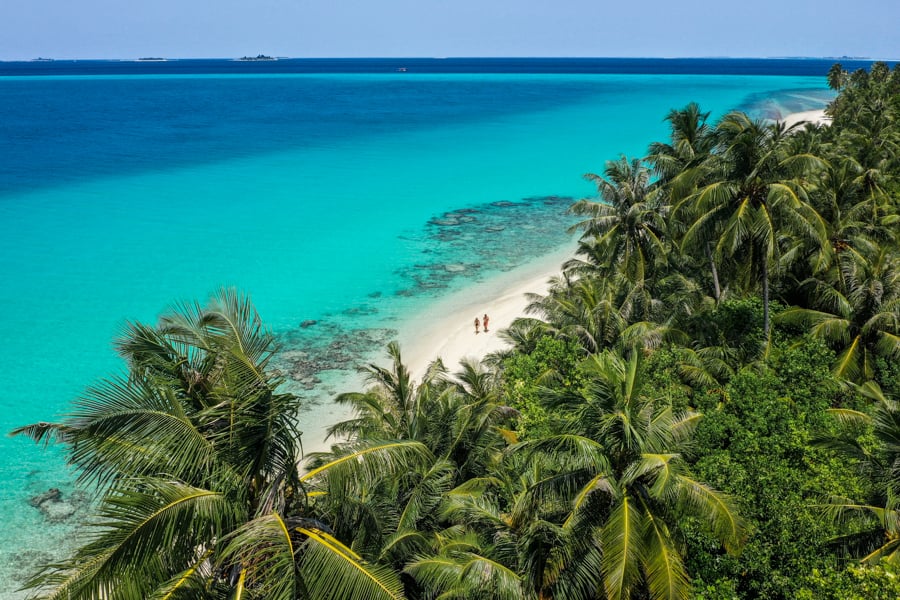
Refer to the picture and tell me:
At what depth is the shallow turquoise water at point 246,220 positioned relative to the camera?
30938 millimetres

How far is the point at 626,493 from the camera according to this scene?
10195 mm

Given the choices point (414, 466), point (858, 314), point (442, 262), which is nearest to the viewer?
point (414, 466)

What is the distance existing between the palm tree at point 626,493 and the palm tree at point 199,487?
134 inches

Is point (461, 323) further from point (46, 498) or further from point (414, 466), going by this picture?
point (414, 466)

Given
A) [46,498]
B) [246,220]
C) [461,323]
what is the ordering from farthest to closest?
[246,220] < [461,323] < [46,498]

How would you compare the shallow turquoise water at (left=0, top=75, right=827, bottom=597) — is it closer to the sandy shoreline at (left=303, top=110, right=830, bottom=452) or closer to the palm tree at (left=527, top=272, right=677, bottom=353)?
the sandy shoreline at (left=303, top=110, right=830, bottom=452)

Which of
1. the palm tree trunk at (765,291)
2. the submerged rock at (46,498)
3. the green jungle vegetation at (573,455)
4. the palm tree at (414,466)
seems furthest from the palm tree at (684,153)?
the submerged rock at (46,498)

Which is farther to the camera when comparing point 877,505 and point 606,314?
point 606,314

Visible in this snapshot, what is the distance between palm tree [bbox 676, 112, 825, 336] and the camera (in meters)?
17.3

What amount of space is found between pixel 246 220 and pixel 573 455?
49.2 m

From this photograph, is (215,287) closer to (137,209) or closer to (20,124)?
(137,209)

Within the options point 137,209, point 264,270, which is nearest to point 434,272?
point 264,270

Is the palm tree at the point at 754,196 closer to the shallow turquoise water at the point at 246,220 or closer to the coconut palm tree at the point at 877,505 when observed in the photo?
the coconut palm tree at the point at 877,505

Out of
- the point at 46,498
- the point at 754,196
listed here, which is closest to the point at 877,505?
the point at 754,196
